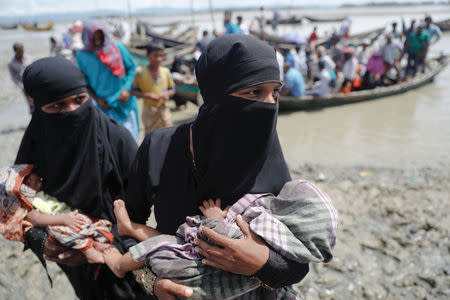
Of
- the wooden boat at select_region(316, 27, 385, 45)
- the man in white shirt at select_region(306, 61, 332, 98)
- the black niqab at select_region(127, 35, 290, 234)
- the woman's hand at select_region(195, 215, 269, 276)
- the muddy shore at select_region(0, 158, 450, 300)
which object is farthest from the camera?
the wooden boat at select_region(316, 27, 385, 45)

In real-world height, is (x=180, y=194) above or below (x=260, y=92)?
below

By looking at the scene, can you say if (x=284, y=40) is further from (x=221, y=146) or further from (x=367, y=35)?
(x=221, y=146)

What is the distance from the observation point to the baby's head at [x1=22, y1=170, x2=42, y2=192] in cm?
167

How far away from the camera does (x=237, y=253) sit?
0.99 meters

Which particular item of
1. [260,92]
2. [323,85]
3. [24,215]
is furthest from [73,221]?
[323,85]

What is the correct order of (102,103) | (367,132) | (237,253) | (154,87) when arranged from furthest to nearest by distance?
(367,132), (154,87), (102,103), (237,253)

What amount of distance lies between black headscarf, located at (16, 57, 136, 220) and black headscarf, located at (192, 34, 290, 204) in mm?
729

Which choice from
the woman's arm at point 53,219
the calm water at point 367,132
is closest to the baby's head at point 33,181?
the woman's arm at point 53,219

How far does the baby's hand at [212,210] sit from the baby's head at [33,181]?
3.53 ft

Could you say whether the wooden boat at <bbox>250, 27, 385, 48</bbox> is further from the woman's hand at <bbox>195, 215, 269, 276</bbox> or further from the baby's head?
the woman's hand at <bbox>195, 215, 269, 276</bbox>

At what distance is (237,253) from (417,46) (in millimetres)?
11896

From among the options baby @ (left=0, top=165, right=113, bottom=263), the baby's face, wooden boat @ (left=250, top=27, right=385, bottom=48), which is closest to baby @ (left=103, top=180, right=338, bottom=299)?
baby @ (left=0, top=165, right=113, bottom=263)

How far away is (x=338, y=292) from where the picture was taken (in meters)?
2.79

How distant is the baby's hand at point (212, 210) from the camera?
111cm
